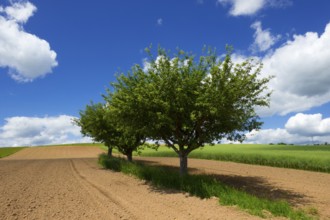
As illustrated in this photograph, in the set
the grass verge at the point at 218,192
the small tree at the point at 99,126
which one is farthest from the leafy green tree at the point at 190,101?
the small tree at the point at 99,126

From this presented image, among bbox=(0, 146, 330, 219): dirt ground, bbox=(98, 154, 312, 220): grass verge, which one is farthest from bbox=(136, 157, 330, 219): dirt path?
bbox=(98, 154, 312, 220): grass verge

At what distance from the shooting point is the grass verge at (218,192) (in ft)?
41.2

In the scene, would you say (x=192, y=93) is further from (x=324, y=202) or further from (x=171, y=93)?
(x=324, y=202)

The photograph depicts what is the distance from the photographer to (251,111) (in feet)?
67.7

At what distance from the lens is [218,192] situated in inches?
613

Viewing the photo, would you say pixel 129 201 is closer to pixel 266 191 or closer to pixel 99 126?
pixel 266 191

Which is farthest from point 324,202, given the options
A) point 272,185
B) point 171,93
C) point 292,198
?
point 171,93

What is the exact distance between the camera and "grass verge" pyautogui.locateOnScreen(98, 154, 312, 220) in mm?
12547

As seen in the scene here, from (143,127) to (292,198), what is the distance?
9941 mm

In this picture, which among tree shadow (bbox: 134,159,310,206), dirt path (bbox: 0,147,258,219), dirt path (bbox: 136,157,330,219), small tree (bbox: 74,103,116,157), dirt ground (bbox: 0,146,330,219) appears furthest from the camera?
small tree (bbox: 74,103,116,157)

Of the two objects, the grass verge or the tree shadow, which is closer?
the grass verge

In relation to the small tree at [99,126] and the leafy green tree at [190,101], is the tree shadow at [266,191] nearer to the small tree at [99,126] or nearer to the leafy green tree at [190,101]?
the leafy green tree at [190,101]

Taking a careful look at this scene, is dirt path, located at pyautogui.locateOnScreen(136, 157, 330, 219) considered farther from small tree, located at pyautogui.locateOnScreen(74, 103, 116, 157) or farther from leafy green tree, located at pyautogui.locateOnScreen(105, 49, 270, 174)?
small tree, located at pyautogui.locateOnScreen(74, 103, 116, 157)

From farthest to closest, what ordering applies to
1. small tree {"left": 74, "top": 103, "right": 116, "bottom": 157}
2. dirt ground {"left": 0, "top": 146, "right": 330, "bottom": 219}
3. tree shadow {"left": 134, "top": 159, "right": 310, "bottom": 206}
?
small tree {"left": 74, "top": 103, "right": 116, "bottom": 157}
tree shadow {"left": 134, "top": 159, "right": 310, "bottom": 206}
dirt ground {"left": 0, "top": 146, "right": 330, "bottom": 219}
